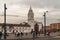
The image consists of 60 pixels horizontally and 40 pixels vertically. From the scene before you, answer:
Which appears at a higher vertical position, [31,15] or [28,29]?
[31,15]

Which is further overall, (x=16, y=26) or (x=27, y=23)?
(x=27, y=23)

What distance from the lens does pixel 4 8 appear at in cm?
3641

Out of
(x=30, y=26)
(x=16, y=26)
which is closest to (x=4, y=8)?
(x=16, y=26)

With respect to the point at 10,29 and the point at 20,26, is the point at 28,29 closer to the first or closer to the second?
the point at 20,26

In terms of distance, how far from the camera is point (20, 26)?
120250 millimetres

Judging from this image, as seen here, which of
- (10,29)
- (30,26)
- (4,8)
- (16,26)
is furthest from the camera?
(30,26)

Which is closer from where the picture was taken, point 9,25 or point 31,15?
point 9,25

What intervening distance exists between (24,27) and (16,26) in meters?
Result: 6.22

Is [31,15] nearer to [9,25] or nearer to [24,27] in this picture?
[24,27]

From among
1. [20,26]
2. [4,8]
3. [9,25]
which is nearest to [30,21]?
[20,26]

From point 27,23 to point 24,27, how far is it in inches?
333

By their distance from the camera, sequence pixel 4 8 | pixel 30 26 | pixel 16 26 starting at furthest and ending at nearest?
pixel 30 26 → pixel 16 26 → pixel 4 8

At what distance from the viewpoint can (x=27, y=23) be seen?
13012 centimetres

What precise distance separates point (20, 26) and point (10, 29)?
15009 mm
